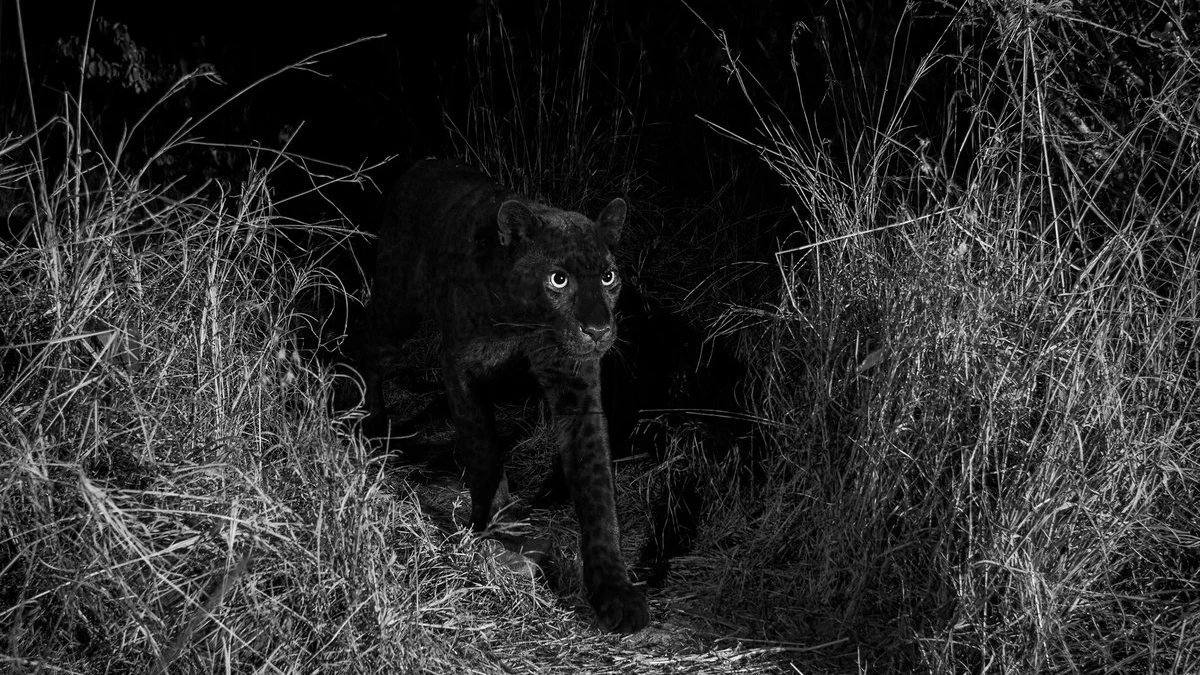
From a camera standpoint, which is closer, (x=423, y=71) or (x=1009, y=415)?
(x=1009, y=415)

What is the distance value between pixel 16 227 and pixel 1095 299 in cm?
430

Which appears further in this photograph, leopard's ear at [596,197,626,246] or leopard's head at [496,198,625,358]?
leopard's ear at [596,197,626,246]

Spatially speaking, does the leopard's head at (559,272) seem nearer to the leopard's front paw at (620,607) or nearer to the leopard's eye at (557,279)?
the leopard's eye at (557,279)

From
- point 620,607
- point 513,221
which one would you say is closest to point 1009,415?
point 620,607

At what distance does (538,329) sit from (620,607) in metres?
1.07

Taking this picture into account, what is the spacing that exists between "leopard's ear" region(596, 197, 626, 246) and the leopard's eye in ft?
0.98

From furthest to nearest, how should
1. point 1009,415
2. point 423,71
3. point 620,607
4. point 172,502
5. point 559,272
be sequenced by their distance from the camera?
point 423,71 < point 559,272 < point 620,607 < point 1009,415 < point 172,502

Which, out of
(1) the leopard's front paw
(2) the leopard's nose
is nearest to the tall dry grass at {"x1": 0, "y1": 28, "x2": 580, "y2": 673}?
(1) the leopard's front paw

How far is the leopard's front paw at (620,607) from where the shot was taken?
12.6ft

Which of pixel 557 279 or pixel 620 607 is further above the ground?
pixel 557 279

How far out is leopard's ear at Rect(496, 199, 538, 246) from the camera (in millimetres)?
4309

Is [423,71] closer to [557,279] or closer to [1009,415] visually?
[557,279]

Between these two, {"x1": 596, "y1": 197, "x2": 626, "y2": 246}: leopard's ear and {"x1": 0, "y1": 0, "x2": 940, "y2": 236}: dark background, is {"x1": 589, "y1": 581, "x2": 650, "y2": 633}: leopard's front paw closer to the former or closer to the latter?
{"x1": 596, "y1": 197, "x2": 626, "y2": 246}: leopard's ear

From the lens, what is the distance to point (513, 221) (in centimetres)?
438
